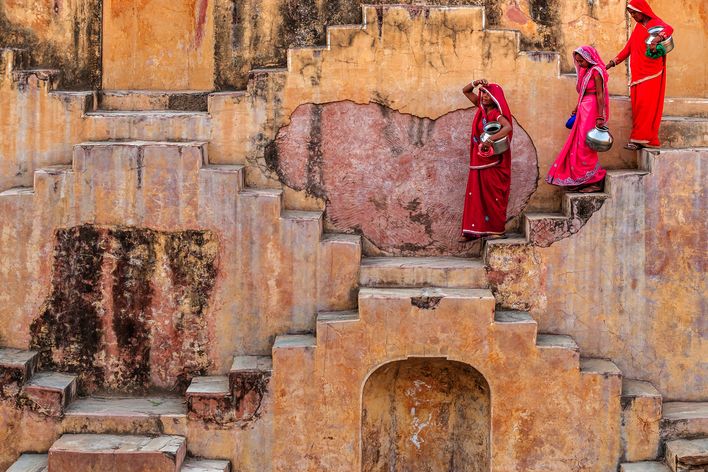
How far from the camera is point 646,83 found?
878 centimetres

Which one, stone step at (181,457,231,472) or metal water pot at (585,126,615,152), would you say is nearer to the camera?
stone step at (181,457,231,472)

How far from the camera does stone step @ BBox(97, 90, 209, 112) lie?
9695 mm

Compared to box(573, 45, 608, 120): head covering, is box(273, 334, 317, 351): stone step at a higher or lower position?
lower

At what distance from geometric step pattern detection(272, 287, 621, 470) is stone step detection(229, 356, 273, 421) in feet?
0.33

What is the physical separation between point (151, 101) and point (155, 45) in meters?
0.80

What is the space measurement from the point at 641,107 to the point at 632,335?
2.03 meters

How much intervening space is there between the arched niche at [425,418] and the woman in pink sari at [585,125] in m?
1.93

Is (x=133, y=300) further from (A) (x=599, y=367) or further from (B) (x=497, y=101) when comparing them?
(A) (x=599, y=367)

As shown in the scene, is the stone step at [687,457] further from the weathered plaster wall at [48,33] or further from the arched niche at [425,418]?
the weathered plaster wall at [48,33]

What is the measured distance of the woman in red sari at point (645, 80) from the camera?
344 inches

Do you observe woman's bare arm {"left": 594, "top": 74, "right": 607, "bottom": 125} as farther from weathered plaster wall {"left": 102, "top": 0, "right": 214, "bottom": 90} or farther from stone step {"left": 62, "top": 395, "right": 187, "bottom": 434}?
stone step {"left": 62, "top": 395, "right": 187, "bottom": 434}

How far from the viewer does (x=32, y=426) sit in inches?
336

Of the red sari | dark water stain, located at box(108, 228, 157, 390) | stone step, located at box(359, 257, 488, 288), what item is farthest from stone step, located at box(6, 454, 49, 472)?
the red sari

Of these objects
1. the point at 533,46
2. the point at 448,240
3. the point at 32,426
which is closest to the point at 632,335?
the point at 448,240
